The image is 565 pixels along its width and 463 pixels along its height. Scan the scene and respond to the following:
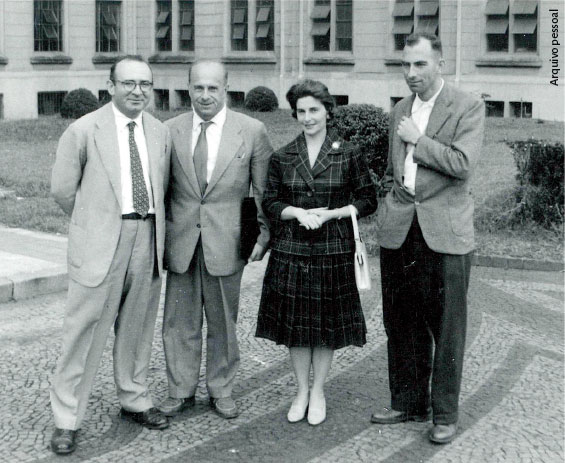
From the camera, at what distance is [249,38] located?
30.9m

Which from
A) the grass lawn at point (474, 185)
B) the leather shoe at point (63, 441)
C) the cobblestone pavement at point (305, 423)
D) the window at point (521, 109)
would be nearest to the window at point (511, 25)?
the window at point (521, 109)

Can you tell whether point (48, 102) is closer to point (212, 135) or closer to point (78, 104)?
point (78, 104)

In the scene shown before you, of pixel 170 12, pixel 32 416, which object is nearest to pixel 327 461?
pixel 32 416

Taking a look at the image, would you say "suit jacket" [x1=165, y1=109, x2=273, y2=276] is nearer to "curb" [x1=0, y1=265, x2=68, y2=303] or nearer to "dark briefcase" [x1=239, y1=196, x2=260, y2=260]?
"dark briefcase" [x1=239, y1=196, x2=260, y2=260]

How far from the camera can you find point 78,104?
24.9 m

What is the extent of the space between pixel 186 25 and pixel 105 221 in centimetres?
2882

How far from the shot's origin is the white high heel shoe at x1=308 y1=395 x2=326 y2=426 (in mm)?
5332

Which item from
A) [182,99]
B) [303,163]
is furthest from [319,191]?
[182,99]

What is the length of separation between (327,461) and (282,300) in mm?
983

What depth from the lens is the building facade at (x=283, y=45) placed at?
2536 cm

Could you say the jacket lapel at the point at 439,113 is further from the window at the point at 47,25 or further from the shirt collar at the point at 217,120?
the window at the point at 47,25

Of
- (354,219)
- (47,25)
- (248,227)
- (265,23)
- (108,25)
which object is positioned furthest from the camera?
(108,25)

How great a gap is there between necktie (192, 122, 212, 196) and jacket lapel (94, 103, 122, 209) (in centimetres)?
54

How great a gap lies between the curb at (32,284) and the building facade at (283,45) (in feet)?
60.5
